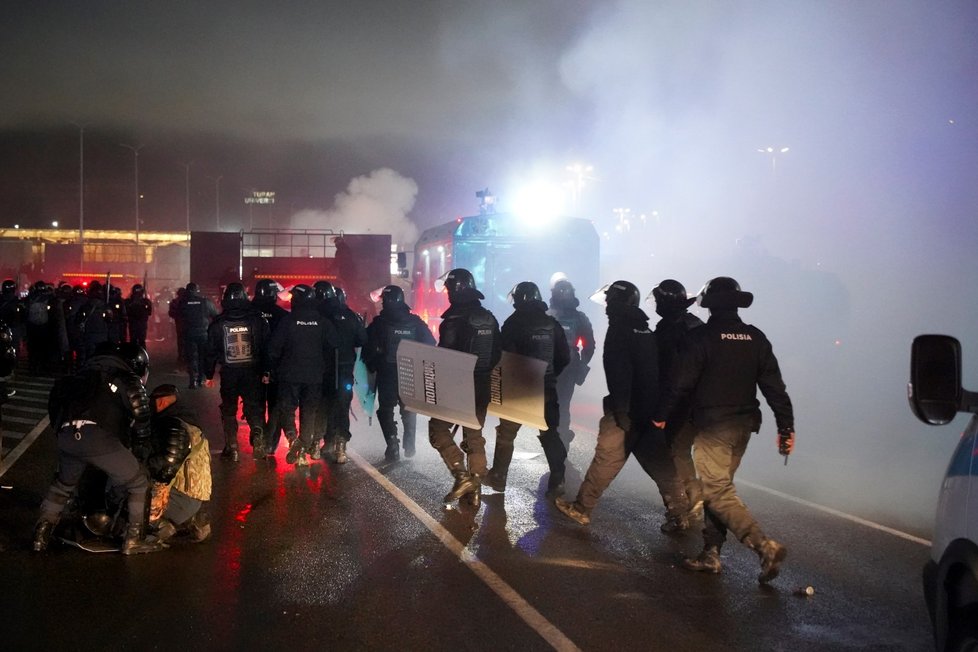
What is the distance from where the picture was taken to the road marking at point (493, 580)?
411cm

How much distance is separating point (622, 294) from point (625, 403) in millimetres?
828

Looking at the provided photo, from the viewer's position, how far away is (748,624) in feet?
14.3

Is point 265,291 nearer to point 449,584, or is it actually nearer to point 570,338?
point 570,338

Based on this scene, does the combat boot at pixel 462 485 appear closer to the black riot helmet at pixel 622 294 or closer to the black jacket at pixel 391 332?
the black riot helmet at pixel 622 294

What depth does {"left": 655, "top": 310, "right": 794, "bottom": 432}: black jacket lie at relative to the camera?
5043 mm

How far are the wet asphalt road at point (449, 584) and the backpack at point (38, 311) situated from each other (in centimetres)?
1034

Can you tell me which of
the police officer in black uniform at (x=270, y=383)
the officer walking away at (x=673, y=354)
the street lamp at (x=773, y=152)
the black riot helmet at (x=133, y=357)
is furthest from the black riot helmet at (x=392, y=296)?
the street lamp at (x=773, y=152)

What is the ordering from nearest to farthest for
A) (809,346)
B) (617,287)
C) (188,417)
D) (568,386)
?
(188,417) → (617,287) → (568,386) → (809,346)

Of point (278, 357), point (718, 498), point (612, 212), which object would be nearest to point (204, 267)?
point (278, 357)

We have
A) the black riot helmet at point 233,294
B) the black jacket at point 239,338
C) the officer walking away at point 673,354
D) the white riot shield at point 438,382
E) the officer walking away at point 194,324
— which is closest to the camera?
the officer walking away at point 673,354

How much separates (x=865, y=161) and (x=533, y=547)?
20510 mm

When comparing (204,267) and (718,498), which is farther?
(204,267)

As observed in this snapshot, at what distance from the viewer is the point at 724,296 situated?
16.9 feet

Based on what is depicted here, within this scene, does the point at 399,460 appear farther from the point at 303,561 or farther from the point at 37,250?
the point at 37,250
